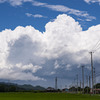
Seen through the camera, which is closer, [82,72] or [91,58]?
[91,58]

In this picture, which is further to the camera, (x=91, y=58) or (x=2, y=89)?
(x=2, y=89)

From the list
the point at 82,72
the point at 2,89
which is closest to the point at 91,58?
the point at 82,72

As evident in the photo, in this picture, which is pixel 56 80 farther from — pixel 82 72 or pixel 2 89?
pixel 82 72

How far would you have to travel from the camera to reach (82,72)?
12638 centimetres

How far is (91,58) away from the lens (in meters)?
91.0

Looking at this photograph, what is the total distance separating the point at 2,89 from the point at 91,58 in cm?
12035

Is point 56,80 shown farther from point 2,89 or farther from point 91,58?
point 91,58

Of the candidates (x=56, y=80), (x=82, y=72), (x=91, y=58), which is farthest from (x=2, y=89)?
(x=91, y=58)

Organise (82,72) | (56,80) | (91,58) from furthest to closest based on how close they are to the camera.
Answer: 1. (56,80)
2. (82,72)
3. (91,58)

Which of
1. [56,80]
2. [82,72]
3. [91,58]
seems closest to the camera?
[91,58]

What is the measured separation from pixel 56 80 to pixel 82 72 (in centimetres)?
6416

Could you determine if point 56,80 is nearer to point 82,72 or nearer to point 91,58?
point 82,72

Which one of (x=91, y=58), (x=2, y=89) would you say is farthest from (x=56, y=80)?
(x=91, y=58)

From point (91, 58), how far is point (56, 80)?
99928 millimetres
